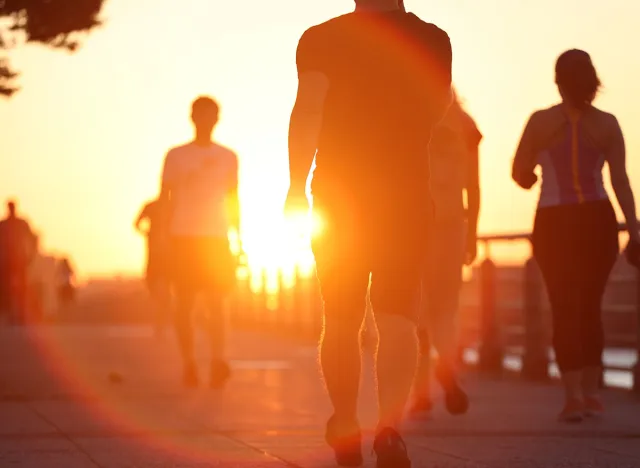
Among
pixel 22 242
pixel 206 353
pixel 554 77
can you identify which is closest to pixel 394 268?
pixel 554 77

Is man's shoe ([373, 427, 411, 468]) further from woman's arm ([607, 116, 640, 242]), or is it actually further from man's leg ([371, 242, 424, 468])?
woman's arm ([607, 116, 640, 242])

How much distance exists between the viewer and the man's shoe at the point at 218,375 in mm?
11367

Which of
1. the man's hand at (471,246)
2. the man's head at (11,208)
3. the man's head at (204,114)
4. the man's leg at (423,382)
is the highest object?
the man's head at (204,114)

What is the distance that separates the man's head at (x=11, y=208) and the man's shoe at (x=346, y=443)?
Answer: 18.9 meters

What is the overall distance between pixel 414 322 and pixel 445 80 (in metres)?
0.94

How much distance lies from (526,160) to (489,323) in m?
6.32

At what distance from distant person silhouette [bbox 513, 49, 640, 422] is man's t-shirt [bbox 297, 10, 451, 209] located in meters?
2.55

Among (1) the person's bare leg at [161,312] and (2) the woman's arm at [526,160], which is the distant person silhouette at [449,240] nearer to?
(2) the woman's arm at [526,160]

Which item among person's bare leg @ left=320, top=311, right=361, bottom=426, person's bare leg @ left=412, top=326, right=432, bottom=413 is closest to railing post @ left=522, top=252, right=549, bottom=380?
person's bare leg @ left=412, top=326, right=432, bottom=413

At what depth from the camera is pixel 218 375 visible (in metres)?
11.4

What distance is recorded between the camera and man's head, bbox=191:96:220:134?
1126 cm

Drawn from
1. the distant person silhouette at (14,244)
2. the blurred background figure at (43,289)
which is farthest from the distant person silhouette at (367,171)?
the blurred background figure at (43,289)

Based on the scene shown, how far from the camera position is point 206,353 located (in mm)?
17906

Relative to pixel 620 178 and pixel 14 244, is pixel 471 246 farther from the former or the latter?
pixel 14 244
